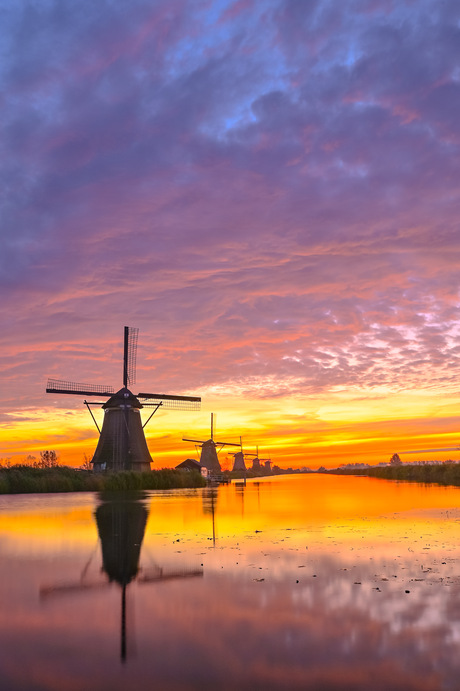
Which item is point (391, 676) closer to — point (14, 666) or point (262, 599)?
point (262, 599)

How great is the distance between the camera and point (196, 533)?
21578 mm

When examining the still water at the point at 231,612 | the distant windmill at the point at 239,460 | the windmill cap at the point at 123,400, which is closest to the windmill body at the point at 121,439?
the windmill cap at the point at 123,400

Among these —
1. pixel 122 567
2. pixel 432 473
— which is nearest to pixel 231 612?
pixel 122 567

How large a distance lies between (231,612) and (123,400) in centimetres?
5149

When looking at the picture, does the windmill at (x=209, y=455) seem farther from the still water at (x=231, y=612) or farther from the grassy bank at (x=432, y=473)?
the still water at (x=231, y=612)

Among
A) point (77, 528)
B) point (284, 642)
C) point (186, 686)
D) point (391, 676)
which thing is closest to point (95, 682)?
point (186, 686)

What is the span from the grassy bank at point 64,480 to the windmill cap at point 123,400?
7305 millimetres

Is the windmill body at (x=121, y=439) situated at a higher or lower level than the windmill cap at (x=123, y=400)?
lower

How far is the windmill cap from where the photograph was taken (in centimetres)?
5988

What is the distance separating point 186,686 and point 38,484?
52.3 metres

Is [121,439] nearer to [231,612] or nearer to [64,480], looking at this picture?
[64,480]

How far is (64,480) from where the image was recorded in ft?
180

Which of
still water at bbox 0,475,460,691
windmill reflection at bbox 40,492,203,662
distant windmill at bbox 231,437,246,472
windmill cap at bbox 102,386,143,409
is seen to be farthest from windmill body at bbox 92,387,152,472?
distant windmill at bbox 231,437,246,472

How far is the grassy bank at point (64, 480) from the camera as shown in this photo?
2112 inches
